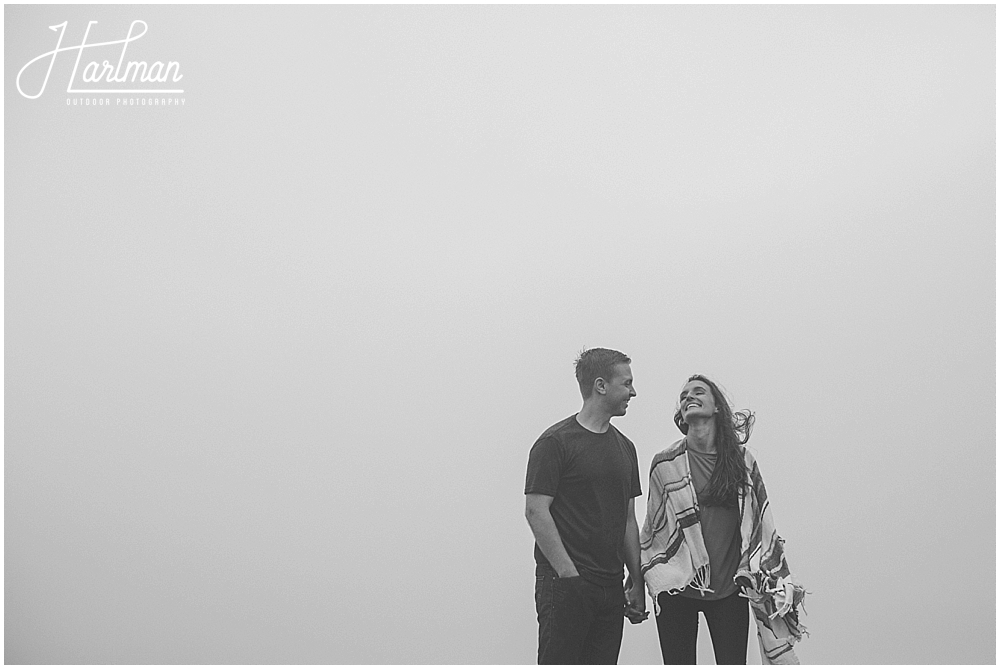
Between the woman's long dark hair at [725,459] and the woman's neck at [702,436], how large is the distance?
15mm

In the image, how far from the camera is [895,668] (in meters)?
3.33

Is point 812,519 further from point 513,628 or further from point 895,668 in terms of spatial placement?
point 513,628

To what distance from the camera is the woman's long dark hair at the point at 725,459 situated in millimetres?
2932

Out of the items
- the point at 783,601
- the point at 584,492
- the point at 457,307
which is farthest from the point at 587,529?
the point at 457,307

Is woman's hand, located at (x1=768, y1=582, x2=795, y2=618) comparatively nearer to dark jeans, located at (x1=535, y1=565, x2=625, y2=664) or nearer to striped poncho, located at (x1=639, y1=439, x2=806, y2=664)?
striped poncho, located at (x1=639, y1=439, x2=806, y2=664)

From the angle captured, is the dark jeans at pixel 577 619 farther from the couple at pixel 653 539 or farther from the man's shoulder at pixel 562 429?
the man's shoulder at pixel 562 429

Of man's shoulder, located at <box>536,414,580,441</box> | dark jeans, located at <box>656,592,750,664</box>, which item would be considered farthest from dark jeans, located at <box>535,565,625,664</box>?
man's shoulder, located at <box>536,414,580,441</box>

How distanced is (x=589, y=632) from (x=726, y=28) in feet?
6.77

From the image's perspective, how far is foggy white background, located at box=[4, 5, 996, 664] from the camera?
3354mm

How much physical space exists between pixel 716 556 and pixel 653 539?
188 millimetres

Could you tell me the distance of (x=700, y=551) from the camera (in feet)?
9.50

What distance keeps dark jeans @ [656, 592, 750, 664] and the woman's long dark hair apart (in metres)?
0.29

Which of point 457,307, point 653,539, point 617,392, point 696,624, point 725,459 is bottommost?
point 696,624

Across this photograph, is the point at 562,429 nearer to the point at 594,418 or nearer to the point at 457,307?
the point at 594,418
